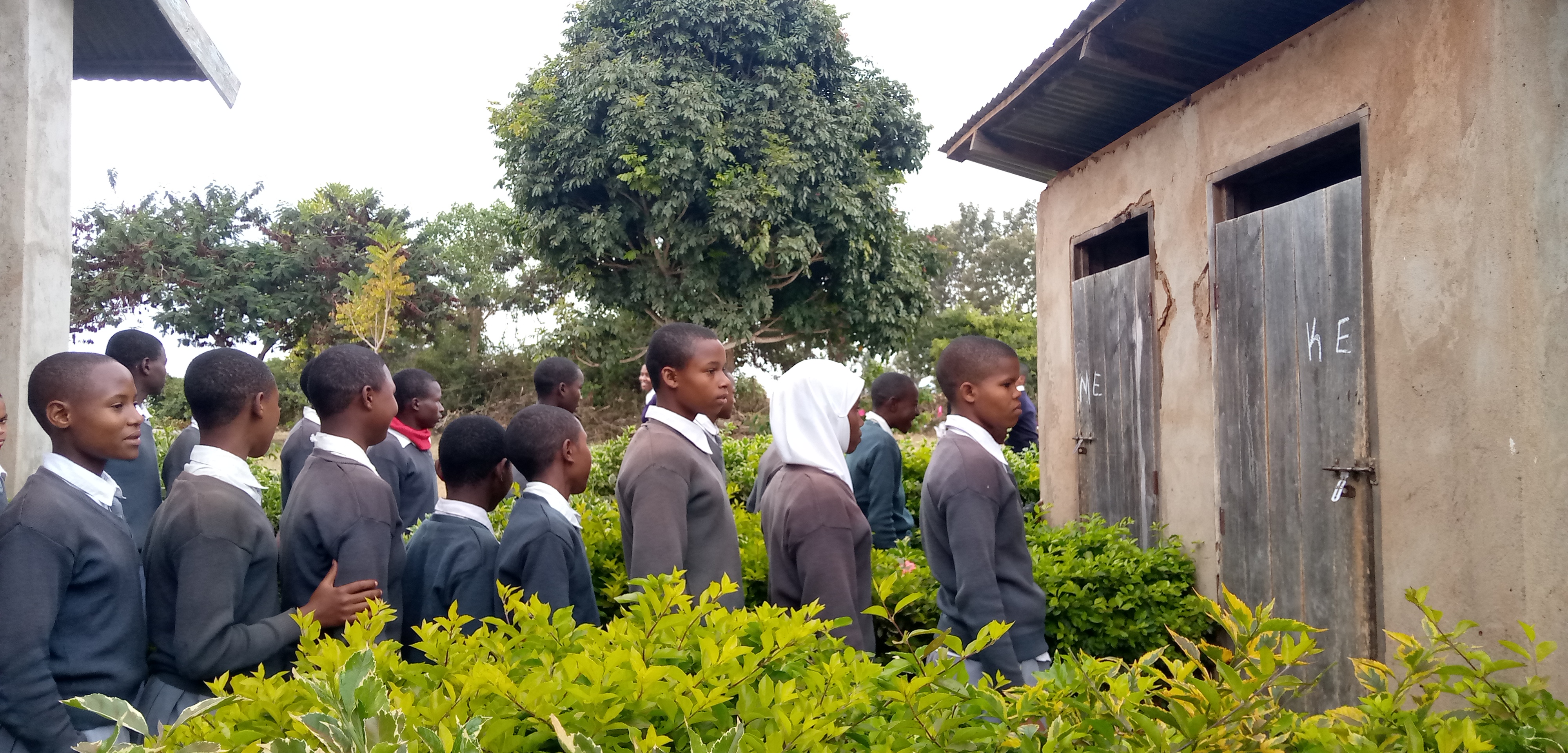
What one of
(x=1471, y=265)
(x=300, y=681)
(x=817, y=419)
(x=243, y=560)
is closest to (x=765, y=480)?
(x=817, y=419)

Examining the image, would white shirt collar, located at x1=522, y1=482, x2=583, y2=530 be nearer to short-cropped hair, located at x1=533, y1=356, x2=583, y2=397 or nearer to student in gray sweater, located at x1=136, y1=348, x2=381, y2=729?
student in gray sweater, located at x1=136, y1=348, x2=381, y2=729

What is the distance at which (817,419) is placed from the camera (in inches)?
144

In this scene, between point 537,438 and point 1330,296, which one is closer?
point 537,438

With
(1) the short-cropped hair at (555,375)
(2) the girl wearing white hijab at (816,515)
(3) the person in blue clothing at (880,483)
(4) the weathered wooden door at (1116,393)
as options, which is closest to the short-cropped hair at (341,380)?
(2) the girl wearing white hijab at (816,515)

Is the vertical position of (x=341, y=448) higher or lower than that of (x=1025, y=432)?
higher

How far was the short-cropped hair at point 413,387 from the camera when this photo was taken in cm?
595

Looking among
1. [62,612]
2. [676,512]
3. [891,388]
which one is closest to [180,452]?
[62,612]

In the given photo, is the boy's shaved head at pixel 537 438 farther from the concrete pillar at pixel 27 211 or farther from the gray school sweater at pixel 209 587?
the concrete pillar at pixel 27 211

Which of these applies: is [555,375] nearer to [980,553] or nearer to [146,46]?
[146,46]

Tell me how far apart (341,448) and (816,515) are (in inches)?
64.6

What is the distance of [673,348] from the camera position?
146 inches

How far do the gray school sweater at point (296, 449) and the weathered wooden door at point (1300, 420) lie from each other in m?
5.01

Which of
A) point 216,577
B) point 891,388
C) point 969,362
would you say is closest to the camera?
point 216,577

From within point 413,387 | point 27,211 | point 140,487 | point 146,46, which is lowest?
point 140,487
